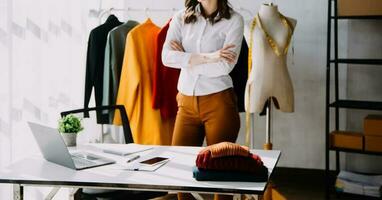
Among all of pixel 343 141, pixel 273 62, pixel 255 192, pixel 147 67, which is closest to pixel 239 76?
pixel 273 62

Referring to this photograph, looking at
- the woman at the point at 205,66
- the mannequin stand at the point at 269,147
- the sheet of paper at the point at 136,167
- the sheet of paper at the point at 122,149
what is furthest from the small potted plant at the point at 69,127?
the mannequin stand at the point at 269,147

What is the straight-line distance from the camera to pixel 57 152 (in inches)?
97.6

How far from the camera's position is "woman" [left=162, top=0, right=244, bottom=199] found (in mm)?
3303

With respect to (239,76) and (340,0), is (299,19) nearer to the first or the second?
(340,0)

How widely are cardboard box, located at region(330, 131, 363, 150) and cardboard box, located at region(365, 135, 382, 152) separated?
1.8 inches

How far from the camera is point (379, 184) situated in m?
4.47

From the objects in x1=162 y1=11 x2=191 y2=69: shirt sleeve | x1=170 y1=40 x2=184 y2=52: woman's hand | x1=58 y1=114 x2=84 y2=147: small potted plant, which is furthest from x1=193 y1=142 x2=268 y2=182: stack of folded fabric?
x1=170 y1=40 x2=184 y2=52: woman's hand

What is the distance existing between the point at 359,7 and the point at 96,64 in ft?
6.63

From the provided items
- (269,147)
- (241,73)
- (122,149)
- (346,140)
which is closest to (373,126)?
(346,140)

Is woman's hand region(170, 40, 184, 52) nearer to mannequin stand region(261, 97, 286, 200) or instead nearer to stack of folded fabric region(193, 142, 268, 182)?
mannequin stand region(261, 97, 286, 200)

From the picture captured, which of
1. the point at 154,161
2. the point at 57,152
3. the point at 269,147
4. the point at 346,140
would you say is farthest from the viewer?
the point at 346,140

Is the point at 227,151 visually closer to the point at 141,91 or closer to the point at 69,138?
the point at 69,138

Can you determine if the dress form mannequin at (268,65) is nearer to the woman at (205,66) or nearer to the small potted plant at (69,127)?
the woman at (205,66)

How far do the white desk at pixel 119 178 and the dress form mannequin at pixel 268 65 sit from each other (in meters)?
1.61
